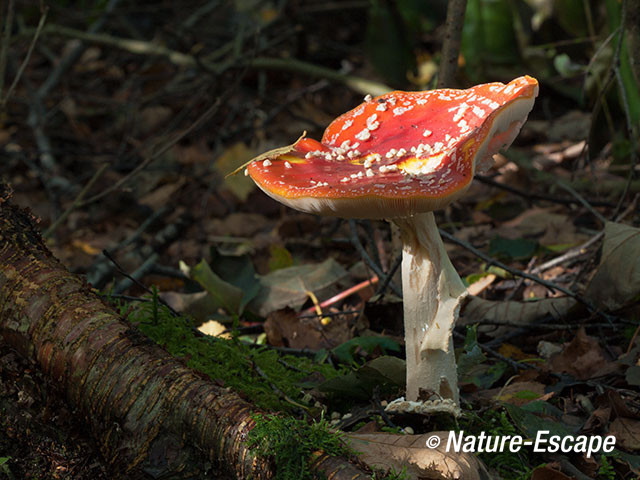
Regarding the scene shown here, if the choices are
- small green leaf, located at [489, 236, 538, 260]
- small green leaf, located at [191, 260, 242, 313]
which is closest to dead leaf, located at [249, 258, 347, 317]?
small green leaf, located at [191, 260, 242, 313]

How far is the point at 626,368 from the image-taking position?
2.66 meters

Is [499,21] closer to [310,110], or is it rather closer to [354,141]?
[310,110]

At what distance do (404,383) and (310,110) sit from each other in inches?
183

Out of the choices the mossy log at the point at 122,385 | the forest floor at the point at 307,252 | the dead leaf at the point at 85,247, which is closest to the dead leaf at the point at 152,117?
the forest floor at the point at 307,252

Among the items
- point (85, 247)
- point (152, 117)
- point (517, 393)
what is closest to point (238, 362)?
point (517, 393)

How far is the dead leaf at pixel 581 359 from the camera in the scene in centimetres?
270

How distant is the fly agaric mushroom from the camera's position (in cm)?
196

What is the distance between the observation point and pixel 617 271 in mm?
2957

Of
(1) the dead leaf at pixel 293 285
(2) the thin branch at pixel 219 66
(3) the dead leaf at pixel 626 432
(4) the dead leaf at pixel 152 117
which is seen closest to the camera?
(3) the dead leaf at pixel 626 432

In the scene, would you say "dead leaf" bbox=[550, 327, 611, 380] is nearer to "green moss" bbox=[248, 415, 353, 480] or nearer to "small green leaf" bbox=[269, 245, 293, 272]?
"green moss" bbox=[248, 415, 353, 480]

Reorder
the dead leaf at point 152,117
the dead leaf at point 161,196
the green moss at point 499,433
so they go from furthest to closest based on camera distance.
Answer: the dead leaf at point 152,117 → the dead leaf at point 161,196 → the green moss at point 499,433

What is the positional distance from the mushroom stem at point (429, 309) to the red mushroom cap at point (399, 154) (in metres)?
0.28

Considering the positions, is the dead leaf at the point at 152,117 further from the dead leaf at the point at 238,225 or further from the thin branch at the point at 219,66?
the dead leaf at the point at 238,225

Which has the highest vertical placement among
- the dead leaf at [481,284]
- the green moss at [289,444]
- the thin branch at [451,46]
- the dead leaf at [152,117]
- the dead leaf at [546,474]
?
the thin branch at [451,46]
